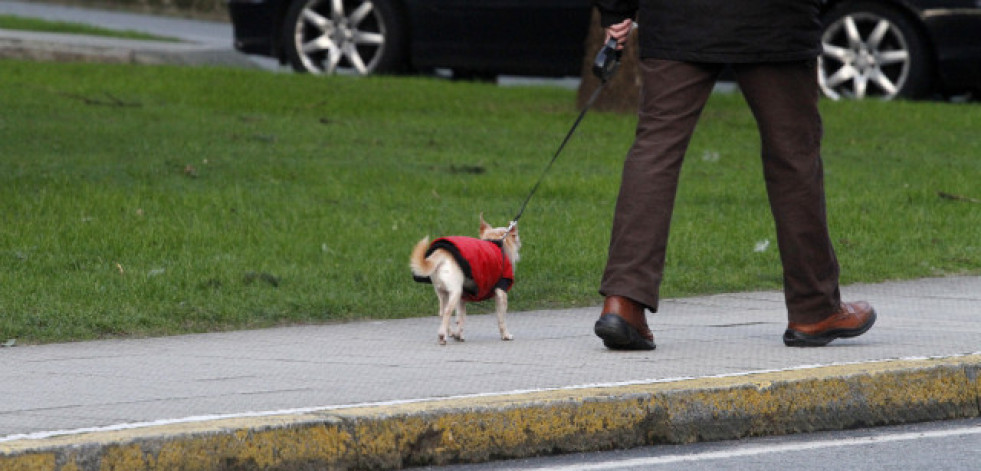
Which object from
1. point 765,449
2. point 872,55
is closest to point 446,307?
point 765,449

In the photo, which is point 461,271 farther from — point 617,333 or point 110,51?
point 110,51

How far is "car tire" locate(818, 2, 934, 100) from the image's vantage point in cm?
1395

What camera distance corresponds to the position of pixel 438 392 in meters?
5.03

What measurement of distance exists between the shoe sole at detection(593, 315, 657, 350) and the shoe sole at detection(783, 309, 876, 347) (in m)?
→ 0.53

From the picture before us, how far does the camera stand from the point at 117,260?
7699mm

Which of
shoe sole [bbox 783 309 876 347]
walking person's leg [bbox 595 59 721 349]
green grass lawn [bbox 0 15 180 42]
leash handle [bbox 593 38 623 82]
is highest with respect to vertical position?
leash handle [bbox 593 38 623 82]

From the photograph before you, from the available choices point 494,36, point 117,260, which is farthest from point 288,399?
point 494,36

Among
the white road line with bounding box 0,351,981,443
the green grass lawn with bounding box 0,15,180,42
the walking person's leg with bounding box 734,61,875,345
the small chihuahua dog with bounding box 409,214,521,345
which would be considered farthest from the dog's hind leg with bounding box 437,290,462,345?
the green grass lawn with bounding box 0,15,180,42

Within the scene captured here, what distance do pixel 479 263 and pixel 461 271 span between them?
0.07 metres

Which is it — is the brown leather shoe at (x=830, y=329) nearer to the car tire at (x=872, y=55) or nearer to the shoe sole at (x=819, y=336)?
the shoe sole at (x=819, y=336)

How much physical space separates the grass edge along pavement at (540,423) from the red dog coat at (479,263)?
89 centimetres

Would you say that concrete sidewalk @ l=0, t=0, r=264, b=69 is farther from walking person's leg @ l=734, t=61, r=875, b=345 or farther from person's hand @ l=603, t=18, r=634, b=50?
walking person's leg @ l=734, t=61, r=875, b=345

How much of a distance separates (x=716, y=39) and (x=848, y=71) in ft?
29.2

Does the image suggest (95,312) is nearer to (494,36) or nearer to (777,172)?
(777,172)
